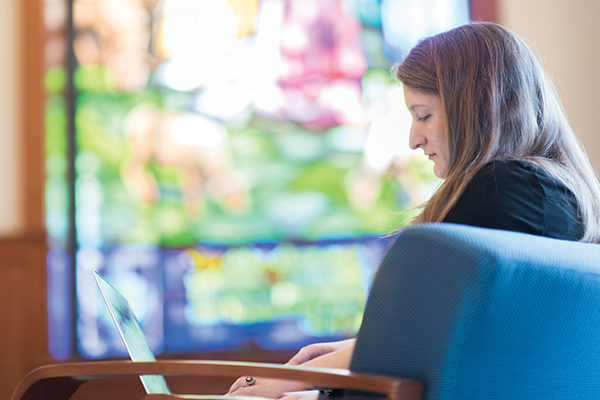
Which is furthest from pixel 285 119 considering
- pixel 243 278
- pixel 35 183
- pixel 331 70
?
pixel 35 183

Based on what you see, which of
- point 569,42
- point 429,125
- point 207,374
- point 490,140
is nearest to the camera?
point 207,374

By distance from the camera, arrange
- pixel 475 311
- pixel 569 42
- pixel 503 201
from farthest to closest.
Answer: pixel 569 42 → pixel 503 201 → pixel 475 311

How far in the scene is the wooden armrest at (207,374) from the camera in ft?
2.69

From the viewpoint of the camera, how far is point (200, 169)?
3.58 metres

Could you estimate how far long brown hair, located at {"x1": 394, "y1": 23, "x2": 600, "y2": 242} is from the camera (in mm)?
1299

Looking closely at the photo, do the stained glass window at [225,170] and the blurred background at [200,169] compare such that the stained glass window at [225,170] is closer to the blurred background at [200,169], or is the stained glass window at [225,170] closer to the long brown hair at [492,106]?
the blurred background at [200,169]

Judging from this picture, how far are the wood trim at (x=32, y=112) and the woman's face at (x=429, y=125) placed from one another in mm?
2341

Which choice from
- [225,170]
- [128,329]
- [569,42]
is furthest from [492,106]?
[569,42]

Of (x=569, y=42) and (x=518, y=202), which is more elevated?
(x=569, y=42)

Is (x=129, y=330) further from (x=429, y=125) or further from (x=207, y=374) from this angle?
(x=429, y=125)

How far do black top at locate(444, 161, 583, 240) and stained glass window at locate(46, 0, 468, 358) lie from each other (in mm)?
2409

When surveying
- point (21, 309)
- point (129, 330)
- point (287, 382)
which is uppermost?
point (129, 330)

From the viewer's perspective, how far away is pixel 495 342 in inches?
33.6

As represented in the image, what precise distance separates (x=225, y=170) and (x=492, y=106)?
235 centimetres
